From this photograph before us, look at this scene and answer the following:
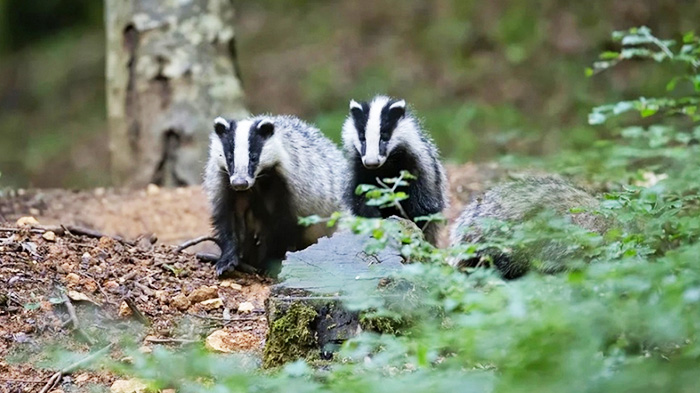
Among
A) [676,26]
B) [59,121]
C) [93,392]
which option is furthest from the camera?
[59,121]

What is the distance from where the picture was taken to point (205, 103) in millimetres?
8953

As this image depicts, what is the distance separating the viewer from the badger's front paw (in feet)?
19.5

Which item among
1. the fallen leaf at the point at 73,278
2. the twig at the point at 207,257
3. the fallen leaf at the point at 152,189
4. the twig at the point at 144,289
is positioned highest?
the fallen leaf at the point at 152,189

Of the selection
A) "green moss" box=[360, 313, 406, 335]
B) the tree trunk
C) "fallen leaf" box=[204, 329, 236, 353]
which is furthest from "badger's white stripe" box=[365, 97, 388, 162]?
the tree trunk

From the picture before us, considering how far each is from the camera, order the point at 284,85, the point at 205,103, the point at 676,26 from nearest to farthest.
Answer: the point at 205,103 → the point at 676,26 → the point at 284,85

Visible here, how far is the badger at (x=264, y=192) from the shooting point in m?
6.23

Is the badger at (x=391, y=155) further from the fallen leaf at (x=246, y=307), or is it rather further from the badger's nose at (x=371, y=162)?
the fallen leaf at (x=246, y=307)

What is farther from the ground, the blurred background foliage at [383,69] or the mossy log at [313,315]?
the blurred background foliage at [383,69]

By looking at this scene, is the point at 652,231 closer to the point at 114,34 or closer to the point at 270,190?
the point at 270,190

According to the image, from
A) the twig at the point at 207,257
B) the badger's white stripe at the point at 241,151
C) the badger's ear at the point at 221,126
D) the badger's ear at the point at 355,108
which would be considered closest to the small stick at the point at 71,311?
the twig at the point at 207,257

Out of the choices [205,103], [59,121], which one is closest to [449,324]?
[205,103]

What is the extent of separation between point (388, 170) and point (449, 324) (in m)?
2.43

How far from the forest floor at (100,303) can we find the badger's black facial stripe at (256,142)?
66 cm

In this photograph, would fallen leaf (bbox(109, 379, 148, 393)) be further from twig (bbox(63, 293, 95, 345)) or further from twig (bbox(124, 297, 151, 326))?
twig (bbox(124, 297, 151, 326))
